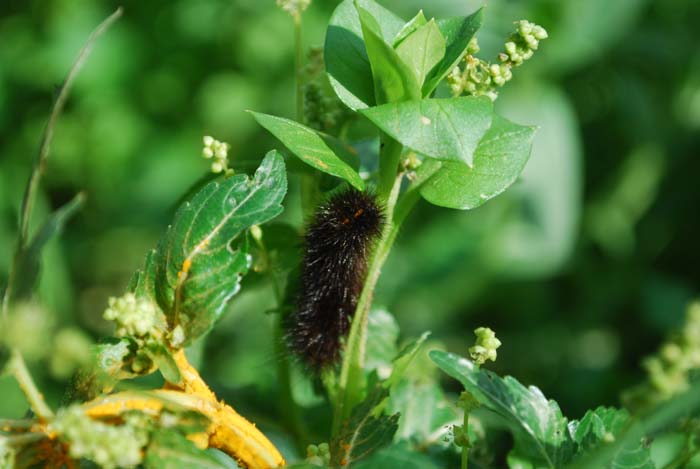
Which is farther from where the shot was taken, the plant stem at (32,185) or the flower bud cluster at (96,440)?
the plant stem at (32,185)

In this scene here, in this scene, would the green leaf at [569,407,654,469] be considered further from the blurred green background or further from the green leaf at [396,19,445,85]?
the blurred green background

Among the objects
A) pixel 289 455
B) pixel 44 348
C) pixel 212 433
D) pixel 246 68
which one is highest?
pixel 44 348

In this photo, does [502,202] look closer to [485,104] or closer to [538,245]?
[538,245]

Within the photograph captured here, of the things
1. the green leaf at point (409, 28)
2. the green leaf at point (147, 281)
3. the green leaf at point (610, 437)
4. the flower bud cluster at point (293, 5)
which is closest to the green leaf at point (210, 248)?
the green leaf at point (147, 281)

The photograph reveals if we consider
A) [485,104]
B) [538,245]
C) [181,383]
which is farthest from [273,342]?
[538,245]

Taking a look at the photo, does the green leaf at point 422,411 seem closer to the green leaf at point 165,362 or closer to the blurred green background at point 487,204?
the green leaf at point 165,362

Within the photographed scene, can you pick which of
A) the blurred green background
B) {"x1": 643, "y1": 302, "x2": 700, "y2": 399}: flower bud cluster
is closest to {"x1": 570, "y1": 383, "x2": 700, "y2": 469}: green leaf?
{"x1": 643, "y1": 302, "x2": 700, "y2": 399}: flower bud cluster
